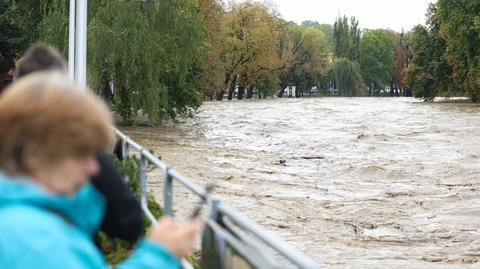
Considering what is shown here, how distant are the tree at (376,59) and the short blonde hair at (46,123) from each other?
389ft

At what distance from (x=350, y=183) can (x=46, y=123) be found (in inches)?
665

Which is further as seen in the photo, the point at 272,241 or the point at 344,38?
the point at 344,38

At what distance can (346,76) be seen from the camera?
10075cm

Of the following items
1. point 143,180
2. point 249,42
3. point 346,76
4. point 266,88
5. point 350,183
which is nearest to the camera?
point 143,180

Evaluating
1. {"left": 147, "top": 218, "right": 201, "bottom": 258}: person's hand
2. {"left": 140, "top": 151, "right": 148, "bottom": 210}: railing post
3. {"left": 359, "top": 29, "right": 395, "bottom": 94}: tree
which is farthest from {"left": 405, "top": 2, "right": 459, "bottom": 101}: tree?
{"left": 147, "top": 218, "right": 201, "bottom": 258}: person's hand

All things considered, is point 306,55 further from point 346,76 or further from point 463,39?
point 463,39

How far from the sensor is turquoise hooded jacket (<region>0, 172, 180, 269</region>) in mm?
1424

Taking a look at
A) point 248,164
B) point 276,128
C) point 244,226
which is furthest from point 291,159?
point 244,226

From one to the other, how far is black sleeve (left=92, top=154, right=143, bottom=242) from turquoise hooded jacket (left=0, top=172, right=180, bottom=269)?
1.40m

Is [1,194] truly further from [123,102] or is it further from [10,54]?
[10,54]

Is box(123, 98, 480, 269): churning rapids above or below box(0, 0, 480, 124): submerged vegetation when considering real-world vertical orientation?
below

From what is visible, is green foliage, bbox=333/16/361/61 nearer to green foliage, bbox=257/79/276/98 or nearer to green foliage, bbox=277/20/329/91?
green foliage, bbox=277/20/329/91

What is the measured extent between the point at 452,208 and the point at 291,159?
8940 mm

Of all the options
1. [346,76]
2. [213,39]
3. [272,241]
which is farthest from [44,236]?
[346,76]
